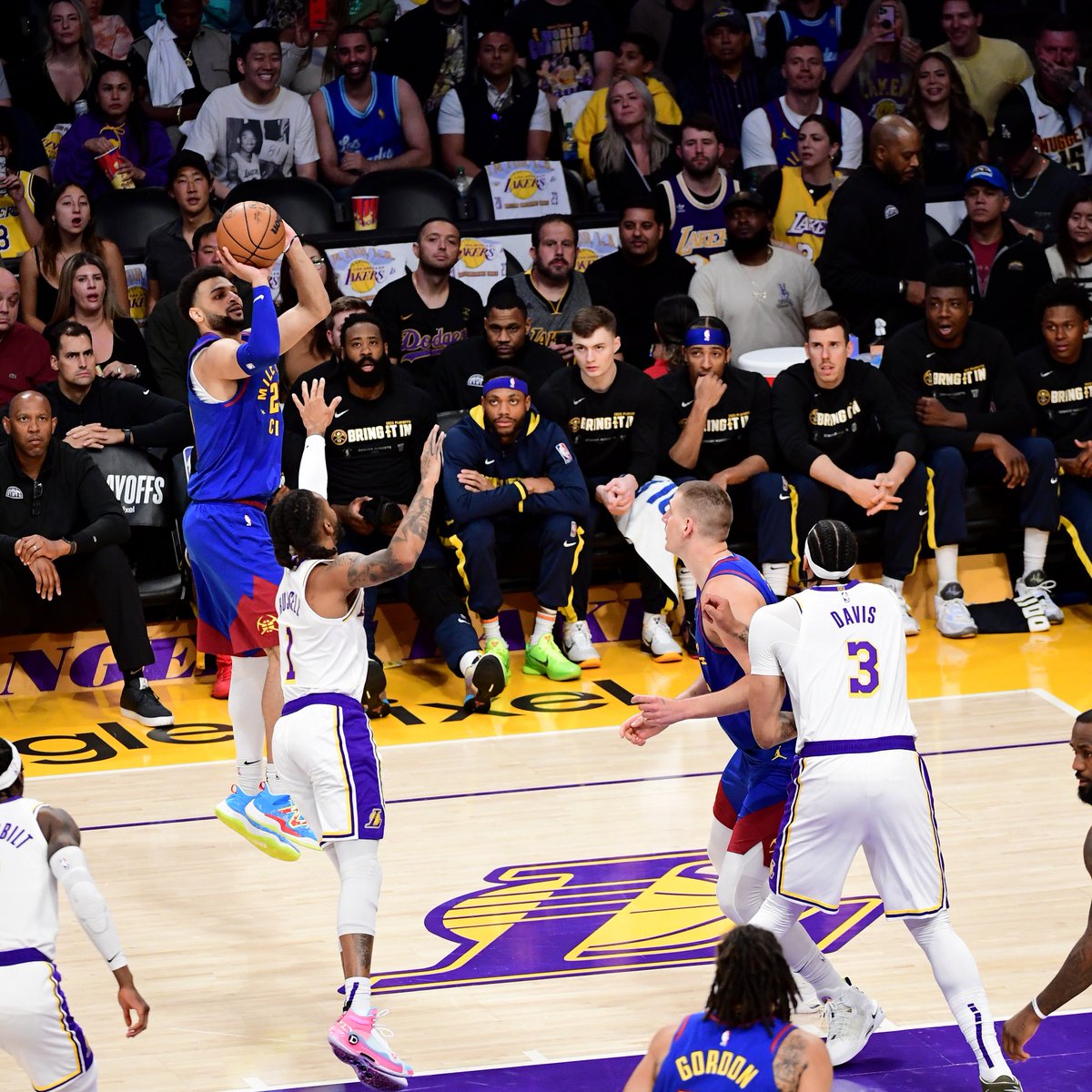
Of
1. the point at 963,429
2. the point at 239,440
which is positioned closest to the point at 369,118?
the point at 963,429

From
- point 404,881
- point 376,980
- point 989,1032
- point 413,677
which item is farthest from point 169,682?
point 989,1032

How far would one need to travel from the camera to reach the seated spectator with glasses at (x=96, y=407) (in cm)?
976

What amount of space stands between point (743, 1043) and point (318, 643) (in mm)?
2331

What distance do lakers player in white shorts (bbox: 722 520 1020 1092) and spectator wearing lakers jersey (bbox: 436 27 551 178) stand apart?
308 inches

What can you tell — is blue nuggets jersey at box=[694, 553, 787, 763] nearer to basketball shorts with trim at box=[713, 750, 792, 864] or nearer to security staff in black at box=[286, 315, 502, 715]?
basketball shorts with trim at box=[713, 750, 792, 864]

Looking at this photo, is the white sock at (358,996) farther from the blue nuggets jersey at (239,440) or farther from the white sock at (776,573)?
the white sock at (776,573)

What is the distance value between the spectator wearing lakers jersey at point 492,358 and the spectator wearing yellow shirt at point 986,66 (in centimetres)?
445

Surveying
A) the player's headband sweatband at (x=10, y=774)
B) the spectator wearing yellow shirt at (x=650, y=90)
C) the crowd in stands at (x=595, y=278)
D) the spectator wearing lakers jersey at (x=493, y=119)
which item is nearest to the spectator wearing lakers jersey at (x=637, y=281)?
the crowd in stands at (x=595, y=278)

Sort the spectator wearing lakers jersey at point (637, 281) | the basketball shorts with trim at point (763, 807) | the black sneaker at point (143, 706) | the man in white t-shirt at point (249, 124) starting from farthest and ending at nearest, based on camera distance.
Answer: the man in white t-shirt at point (249, 124), the spectator wearing lakers jersey at point (637, 281), the black sneaker at point (143, 706), the basketball shorts with trim at point (763, 807)

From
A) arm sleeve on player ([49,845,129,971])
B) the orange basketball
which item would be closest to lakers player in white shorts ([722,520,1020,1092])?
arm sleeve on player ([49,845,129,971])

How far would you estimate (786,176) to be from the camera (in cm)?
1188

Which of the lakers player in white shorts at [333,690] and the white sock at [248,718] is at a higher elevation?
the lakers player in white shorts at [333,690]

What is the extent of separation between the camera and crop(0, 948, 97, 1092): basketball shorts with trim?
4555 mm

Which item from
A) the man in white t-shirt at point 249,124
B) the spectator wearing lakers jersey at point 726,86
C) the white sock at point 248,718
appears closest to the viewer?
the white sock at point 248,718
